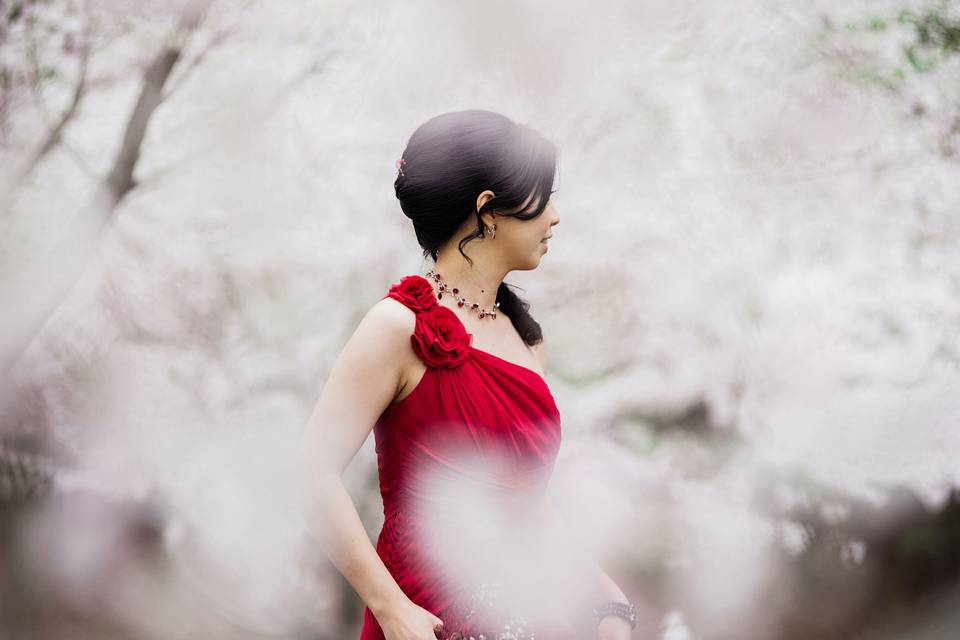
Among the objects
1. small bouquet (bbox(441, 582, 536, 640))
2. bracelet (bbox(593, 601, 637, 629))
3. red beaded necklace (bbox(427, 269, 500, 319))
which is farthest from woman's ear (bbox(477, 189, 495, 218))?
bracelet (bbox(593, 601, 637, 629))

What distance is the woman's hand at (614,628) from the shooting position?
1.14 metres

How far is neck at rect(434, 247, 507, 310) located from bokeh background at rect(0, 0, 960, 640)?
833mm

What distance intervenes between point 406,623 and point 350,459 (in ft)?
0.61

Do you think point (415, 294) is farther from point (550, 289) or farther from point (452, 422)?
point (550, 289)

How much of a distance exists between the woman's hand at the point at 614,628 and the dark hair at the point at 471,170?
545 millimetres

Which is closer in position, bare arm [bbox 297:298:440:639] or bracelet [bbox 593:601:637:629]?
bare arm [bbox 297:298:440:639]

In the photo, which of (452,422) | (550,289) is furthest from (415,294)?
(550,289)

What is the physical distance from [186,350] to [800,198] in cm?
145

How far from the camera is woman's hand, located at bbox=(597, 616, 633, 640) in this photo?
1143 millimetres

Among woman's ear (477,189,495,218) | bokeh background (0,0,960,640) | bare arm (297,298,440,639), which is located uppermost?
woman's ear (477,189,495,218)

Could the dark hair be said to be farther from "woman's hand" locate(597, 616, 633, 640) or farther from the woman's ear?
"woman's hand" locate(597, 616, 633, 640)

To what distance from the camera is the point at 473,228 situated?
1.06 metres

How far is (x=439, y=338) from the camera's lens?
0.97 meters

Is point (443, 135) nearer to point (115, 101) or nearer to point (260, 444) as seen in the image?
point (260, 444)
